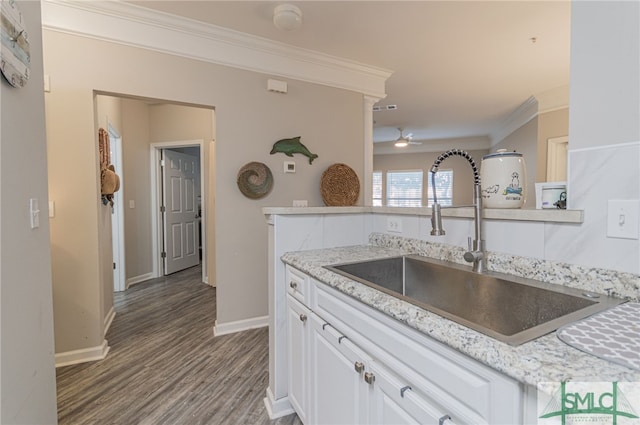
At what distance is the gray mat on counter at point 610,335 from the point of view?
0.57m

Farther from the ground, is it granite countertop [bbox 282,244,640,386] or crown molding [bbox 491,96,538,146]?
crown molding [bbox 491,96,538,146]

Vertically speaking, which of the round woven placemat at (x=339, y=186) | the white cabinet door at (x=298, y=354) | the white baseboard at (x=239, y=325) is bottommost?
the white baseboard at (x=239, y=325)

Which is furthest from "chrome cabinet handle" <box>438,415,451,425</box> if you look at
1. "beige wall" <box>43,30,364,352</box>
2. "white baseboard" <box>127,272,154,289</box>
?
"white baseboard" <box>127,272,154,289</box>

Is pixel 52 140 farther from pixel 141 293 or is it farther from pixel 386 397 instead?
pixel 386 397

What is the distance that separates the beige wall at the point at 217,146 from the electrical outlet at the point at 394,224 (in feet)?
4.71

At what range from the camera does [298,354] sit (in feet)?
4.93

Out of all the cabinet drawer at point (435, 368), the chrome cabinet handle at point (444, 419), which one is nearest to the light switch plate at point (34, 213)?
the cabinet drawer at point (435, 368)

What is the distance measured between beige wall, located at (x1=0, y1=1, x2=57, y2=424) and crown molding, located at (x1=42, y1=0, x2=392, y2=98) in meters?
1.25

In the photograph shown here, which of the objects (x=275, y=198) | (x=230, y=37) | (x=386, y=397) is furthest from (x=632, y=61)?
(x=230, y=37)

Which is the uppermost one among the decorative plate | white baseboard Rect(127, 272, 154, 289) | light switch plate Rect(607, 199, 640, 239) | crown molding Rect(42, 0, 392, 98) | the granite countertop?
crown molding Rect(42, 0, 392, 98)

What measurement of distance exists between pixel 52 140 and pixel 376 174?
7252 mm

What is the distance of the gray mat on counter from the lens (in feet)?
1.86

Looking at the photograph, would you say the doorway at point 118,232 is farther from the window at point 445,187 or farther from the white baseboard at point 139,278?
the window at point 445,187

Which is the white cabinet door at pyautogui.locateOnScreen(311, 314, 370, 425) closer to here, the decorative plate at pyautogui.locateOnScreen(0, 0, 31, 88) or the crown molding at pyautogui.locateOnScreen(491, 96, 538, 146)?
the decorative plate at pyautogui.locateOnScreen(0, 0, 31, 88)
